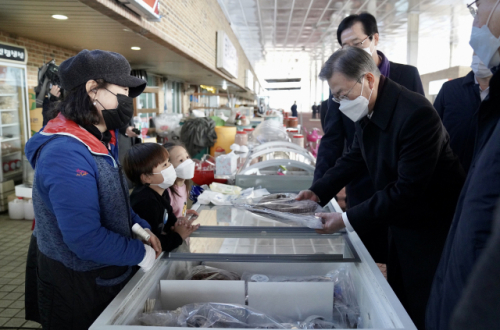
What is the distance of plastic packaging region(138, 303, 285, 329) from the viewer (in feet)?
4.25

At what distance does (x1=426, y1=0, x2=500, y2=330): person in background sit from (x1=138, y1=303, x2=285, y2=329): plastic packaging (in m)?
0.58

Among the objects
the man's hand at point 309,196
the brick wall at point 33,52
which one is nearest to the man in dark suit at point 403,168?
the man's hand at point 309,196

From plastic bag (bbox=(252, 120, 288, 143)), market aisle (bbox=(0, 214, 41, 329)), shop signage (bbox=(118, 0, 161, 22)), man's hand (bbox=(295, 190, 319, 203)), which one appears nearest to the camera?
man's hand (bbox=(295, 190, 319, 203))

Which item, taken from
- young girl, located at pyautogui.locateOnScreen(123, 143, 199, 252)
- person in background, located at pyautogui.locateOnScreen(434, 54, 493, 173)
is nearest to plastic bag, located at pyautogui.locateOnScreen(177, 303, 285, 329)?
young girl, located at pyautogui.locateOnScreen(123, 143, 199, 252)

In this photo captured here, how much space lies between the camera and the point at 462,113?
2.58 meters

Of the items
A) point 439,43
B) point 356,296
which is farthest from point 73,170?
point 439,43

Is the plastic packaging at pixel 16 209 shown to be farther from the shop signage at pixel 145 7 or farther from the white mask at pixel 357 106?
the white mask at pixel 357 106

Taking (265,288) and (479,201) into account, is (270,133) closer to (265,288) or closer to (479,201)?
(265,288)

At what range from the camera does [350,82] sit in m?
1.75

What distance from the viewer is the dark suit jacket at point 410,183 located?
1.62 metres

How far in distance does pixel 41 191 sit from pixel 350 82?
142 centimetres

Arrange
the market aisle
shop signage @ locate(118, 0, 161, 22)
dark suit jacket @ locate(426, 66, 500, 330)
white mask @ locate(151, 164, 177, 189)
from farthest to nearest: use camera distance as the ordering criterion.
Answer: shop signage @ locate(118, 0, 161, 22) → the market aisle → white mask @ locate(151, 164, 177, 189) → dark suit jacket @ locate(426, 66, 500, 330)

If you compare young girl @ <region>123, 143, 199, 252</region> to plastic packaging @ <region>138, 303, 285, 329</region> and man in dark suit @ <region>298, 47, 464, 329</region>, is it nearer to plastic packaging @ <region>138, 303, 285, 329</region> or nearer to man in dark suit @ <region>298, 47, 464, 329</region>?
plastic packaging @ <region>138, 303, 285, 329</region>

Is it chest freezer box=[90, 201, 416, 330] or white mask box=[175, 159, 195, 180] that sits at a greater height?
white mask box=[175, 159, 195, 180]
